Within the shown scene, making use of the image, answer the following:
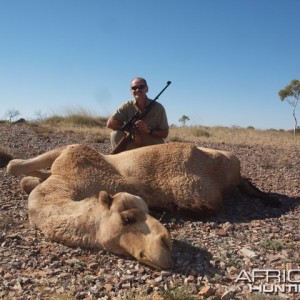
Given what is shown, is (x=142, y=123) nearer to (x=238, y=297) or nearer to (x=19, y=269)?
(x=19, y=269)

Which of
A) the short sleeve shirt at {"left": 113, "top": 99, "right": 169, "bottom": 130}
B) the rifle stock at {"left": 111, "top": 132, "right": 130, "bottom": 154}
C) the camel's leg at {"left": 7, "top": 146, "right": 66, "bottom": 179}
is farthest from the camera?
the short sleeve shirt at {"left": 113, "top": 99, "right": 169, "bottom": 130}

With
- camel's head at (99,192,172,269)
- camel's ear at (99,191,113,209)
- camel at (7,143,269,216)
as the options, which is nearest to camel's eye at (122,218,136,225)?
camel's head at (99,192,172,269)

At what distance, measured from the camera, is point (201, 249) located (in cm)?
416

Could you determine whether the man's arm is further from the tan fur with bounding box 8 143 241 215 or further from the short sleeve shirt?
the tan fur with bounding box 8 143 241 215

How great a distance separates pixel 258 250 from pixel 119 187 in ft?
5.49

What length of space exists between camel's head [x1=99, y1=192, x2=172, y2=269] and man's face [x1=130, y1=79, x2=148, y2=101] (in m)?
3.76

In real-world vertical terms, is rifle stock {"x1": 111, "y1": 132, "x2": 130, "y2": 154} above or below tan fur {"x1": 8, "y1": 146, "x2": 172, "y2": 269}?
above

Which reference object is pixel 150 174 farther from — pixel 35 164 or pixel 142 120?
pixel 142 120

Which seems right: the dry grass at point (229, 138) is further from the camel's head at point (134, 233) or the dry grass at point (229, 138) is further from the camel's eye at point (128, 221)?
the camel's eye at point (128, 221)

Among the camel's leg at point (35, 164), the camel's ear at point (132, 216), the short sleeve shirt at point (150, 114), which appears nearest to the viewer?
the camel's ear at point (132, 216)

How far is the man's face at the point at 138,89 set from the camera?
7.31 metres

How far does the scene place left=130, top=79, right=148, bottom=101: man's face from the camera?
24.0 ft

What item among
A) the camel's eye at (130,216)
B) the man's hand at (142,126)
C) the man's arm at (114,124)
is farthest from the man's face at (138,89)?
the camel's eye at (130,216)

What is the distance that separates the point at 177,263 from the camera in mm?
3779
